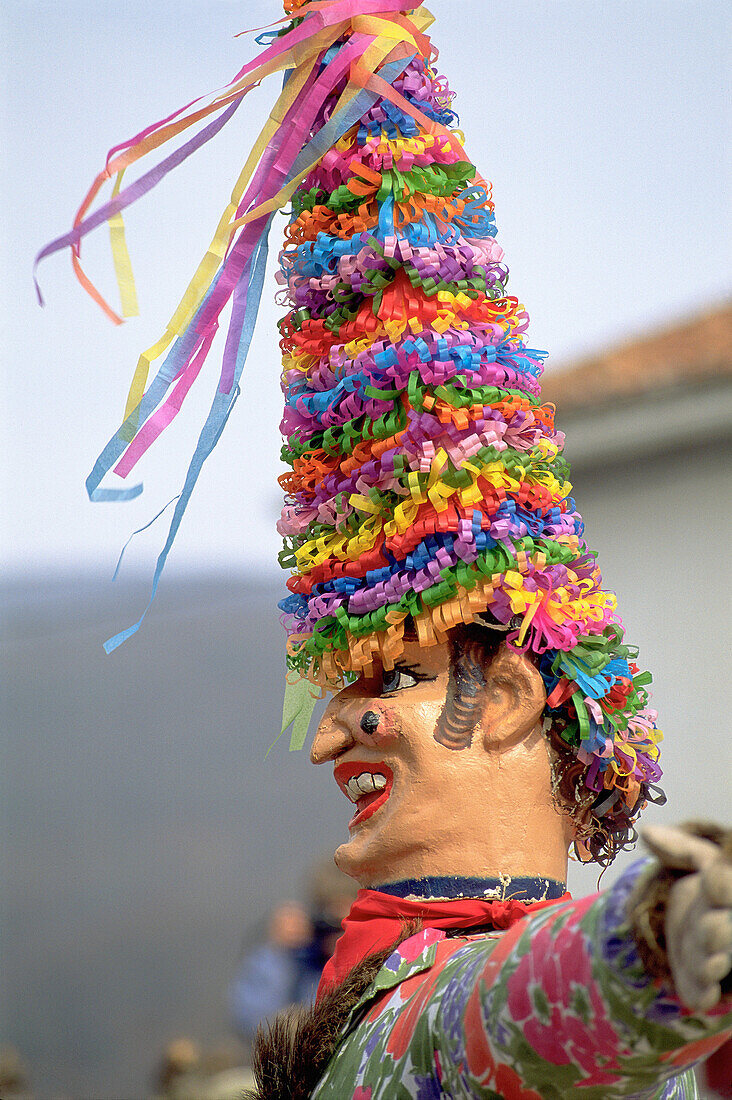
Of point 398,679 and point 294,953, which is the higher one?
point 398,679

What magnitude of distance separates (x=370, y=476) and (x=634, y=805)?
1.91ft

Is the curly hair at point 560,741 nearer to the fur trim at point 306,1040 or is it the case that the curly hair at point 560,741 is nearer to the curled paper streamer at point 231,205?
the fur trim at point 306,1040

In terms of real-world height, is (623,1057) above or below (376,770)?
below

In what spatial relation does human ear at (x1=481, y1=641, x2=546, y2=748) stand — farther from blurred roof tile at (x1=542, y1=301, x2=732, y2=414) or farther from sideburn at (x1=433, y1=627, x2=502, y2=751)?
blurred roof tile at (x1=542, y1=301, x2=732, y2=414)

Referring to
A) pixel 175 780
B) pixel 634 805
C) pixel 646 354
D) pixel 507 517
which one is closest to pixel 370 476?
pixel 507 517

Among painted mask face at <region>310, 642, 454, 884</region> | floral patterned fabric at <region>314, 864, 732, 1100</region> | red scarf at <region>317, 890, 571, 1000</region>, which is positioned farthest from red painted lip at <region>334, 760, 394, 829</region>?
floral patterned fabric at <region>314, 864, 732, 1100</region>

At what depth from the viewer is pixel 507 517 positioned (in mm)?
1655

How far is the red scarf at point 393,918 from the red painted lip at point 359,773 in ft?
0.33

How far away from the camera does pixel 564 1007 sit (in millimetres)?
1052

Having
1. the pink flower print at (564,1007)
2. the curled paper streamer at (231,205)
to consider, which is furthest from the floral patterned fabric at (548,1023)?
the curled paper streamer at (231,205)

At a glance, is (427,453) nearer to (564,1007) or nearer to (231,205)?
(231,205)

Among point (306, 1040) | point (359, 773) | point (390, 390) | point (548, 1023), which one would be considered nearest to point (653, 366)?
point (390, 390)

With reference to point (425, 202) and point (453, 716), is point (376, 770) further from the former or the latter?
point (425, 202)

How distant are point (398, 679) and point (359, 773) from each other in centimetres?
14
